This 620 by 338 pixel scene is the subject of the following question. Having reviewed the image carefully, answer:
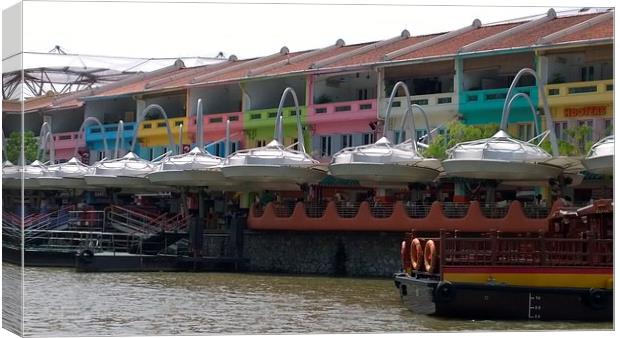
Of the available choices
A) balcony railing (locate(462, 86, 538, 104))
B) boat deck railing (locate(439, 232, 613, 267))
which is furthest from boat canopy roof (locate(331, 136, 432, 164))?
boat deck railing (locate(439, 232, 613, 267))

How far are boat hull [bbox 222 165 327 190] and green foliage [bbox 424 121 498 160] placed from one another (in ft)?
10.3

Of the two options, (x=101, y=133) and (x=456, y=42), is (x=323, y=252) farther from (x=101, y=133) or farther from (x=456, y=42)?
(x=101, y=133)

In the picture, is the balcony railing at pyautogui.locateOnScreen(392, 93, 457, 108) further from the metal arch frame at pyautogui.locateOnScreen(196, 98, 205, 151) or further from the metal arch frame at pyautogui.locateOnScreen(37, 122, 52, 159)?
the metal arch frame at pyautogui.locateOnScreen(37, 122, 52, 159)

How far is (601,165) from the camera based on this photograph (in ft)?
78.1

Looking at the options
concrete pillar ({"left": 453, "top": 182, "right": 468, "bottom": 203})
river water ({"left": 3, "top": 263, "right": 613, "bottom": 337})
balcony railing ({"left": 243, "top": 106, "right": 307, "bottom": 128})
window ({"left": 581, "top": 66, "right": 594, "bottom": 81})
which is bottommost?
river water ({"left": 3, "top": 263, "right": 613, "bottom": 337})

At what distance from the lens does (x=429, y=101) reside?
29688mm

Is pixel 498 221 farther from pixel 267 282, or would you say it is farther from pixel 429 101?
pixel 267 282

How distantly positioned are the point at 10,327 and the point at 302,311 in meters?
5.23

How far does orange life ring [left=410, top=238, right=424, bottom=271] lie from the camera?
78.1 feet

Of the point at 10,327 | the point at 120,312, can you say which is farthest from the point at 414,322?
the point at 10,327

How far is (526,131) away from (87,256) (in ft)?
30.5

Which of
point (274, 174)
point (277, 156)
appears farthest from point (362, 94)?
point (274, 174)

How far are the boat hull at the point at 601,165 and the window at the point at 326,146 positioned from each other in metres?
7.29

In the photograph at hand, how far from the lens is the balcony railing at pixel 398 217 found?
29625mm
